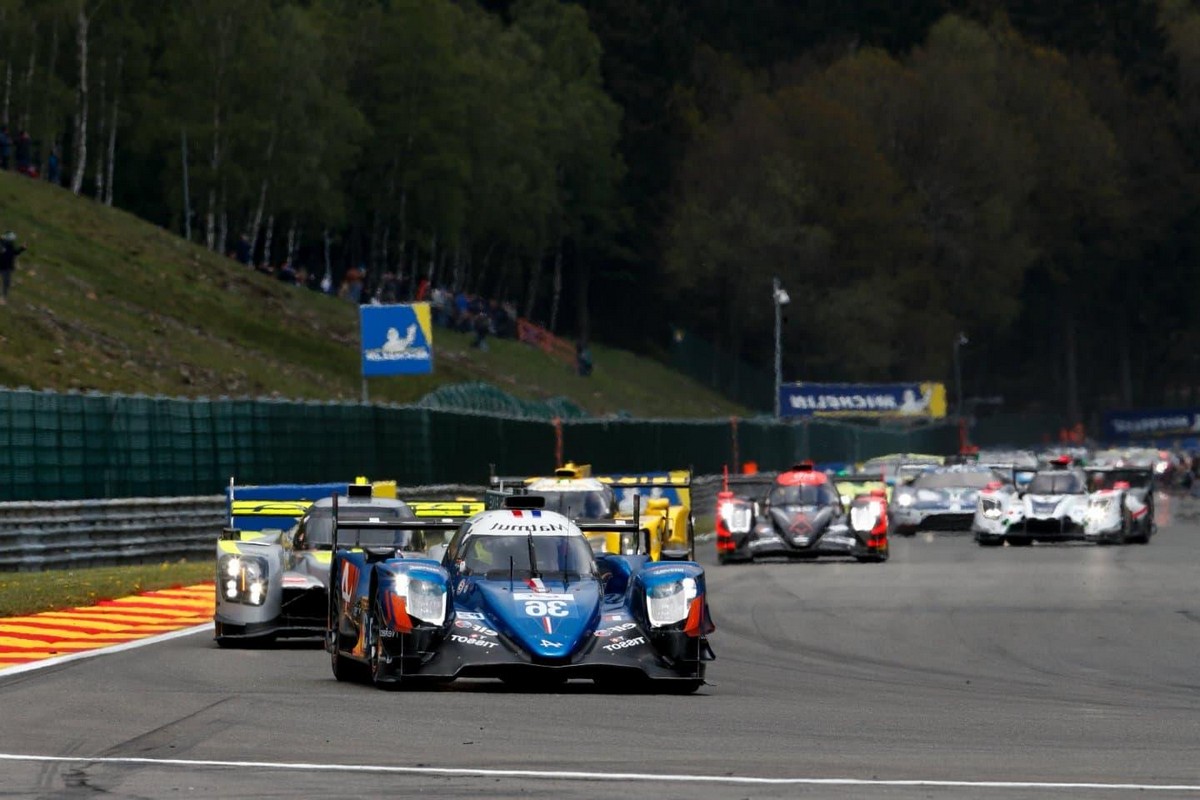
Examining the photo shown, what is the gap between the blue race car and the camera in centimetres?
1427

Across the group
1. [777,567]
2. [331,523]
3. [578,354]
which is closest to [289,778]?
[331,523]

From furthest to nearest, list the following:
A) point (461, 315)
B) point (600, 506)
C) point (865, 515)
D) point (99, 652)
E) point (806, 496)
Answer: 1. point (461, 315)
2. point (806, 496)
3. point (865, 515)
4. point (600, 506)
5. point (99, 652)

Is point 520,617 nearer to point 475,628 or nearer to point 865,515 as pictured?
point 475,628

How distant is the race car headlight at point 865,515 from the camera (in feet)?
106

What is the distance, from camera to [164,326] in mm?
54125

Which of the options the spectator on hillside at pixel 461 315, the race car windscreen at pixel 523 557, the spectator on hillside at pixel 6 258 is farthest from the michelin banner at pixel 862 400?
the race car windscreen at pixel 523 557

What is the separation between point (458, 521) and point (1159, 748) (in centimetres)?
665

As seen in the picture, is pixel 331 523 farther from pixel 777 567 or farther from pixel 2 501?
pixel 777 567

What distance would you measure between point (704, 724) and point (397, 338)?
31842 mm

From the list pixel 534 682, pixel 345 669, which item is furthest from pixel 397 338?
pixel 534 682

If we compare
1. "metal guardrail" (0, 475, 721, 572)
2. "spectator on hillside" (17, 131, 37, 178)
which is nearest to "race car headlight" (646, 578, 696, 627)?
"metal guardrail" (0, 475, 721, 572)

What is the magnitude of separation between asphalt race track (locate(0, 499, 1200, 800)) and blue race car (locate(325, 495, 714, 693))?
0.24 m

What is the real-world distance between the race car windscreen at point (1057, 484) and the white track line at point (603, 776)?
88.9ft

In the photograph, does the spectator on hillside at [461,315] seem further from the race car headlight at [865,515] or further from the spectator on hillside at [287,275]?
the race car headlight at [865,515]
